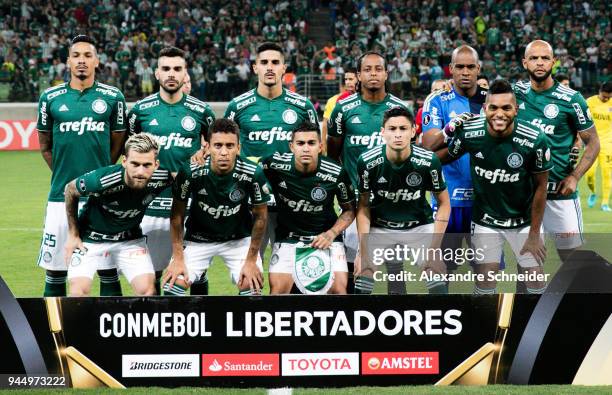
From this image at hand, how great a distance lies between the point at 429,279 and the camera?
5.71 meters

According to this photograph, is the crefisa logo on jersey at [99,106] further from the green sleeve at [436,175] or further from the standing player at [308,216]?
the green sleeve at [436,175]

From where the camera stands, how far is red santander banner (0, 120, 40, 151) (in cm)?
2327

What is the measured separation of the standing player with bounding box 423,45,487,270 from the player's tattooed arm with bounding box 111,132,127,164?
234 cm

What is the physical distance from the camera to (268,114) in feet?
24.2

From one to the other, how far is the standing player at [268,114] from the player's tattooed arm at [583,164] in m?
1.96

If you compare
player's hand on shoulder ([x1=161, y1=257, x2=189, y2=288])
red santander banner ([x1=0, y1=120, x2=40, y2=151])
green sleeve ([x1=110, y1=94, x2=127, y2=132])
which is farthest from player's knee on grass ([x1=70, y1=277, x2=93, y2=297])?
red santander banner ([x1=0, y1=120, x2=40, y2=151])

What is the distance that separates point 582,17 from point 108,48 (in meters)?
14.9

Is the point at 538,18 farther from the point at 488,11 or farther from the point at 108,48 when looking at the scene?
the point at 108,48

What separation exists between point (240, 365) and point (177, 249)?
117 cm

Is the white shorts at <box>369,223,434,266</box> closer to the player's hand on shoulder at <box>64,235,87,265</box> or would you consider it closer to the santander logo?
the santander logo

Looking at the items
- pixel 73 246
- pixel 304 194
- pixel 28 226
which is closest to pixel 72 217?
pixel 73 246

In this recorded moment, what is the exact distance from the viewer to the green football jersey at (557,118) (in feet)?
23.7

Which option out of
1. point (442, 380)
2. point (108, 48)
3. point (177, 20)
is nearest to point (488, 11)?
point (177, 20)

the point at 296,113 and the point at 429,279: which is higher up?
the point at 296,113
